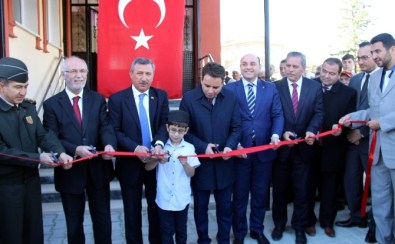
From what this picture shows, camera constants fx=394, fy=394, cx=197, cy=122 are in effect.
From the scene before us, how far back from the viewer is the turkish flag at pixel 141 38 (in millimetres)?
4617

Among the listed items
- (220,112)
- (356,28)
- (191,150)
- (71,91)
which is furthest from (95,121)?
(356,28)

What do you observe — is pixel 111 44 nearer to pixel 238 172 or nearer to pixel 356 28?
pixel 238 172

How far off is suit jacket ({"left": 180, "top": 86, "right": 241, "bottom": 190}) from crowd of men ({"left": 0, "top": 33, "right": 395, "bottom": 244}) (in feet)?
0.03

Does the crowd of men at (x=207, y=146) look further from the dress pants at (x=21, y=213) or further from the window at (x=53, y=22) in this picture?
the window at (x=53, y=22)

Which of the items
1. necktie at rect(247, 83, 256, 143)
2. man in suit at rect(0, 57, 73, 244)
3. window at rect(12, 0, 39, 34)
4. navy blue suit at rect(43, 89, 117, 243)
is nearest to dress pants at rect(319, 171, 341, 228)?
necktie at rect(247, 83, 256, 143)

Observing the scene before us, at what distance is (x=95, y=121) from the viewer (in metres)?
3.44

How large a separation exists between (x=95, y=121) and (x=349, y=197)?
3.14 m

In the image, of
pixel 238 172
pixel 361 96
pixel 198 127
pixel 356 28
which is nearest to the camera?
pixel 198 127

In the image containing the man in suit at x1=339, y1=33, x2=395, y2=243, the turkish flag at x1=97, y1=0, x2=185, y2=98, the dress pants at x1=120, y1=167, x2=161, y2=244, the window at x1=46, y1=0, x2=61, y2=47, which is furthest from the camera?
the window at x1=46, y1=0, x2=61, y2=47

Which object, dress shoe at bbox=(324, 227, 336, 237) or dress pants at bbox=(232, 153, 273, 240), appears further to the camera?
dress shoe at bbox=(324, 227, 336, 237)

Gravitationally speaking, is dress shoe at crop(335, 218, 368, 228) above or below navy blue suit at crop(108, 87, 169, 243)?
below

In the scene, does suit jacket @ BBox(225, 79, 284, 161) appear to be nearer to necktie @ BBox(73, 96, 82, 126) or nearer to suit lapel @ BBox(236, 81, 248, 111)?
suit lapel @ BBox(236, 81, 248, 111)

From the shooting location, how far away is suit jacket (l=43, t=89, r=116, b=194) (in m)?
3.32

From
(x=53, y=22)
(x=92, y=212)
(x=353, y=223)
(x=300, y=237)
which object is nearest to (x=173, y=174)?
(x=92, y=212)
